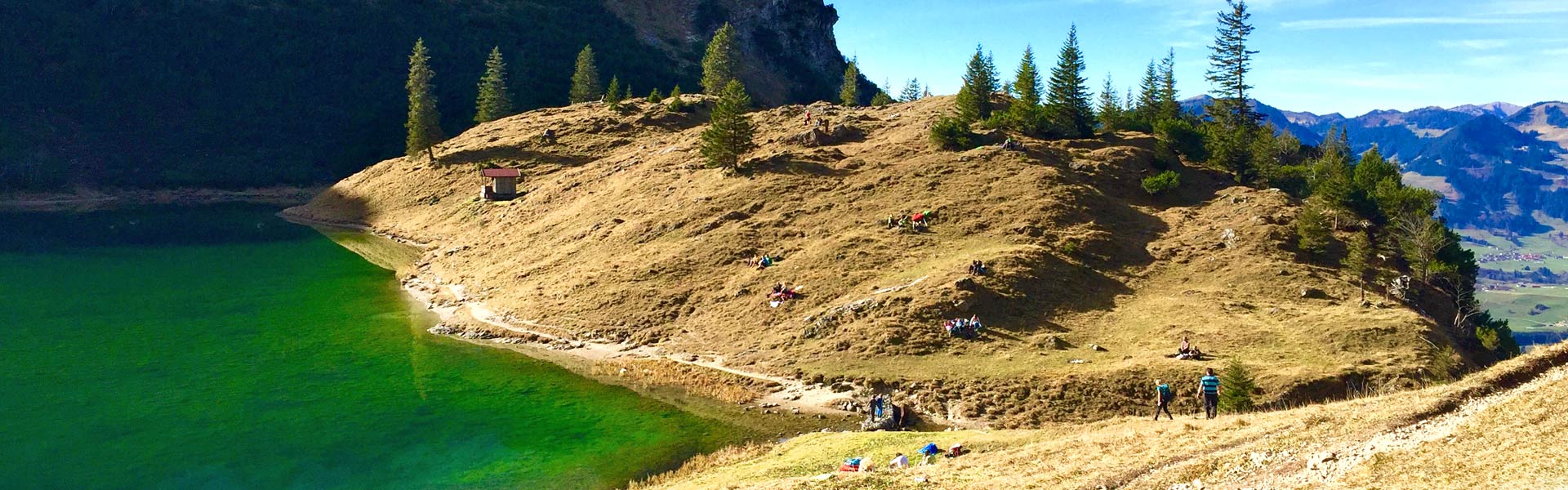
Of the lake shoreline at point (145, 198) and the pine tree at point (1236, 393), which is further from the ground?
the lake shoreline at point (145, 198)

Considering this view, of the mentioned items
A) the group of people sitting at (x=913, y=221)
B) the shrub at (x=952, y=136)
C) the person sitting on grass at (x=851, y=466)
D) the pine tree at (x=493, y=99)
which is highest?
the pine tree at (x=493, y=99)

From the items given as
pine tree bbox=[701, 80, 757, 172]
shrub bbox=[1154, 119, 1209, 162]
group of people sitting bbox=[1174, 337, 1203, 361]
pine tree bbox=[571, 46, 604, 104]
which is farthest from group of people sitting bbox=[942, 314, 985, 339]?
pine tree bbox=[571, 46, 604, 104]

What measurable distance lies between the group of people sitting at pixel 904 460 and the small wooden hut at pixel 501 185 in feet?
220

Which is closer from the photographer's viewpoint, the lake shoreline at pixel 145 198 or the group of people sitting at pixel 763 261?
the group of people sitting at pixel 763 261

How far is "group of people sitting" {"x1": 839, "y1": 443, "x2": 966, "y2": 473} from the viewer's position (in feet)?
83.0

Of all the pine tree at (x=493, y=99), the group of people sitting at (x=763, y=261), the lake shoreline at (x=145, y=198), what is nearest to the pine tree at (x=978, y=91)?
the group of people sitting at (x=763, y=261)

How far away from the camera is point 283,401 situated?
37031 millimetres

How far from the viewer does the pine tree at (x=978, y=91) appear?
76500 millimetres

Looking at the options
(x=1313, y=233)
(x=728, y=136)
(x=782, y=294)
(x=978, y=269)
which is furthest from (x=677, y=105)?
(x=1313, y=233)

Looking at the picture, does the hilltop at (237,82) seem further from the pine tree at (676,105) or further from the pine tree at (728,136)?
the pine tree at (728,136)

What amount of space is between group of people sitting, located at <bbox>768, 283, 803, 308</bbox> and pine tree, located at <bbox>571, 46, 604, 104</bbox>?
84.9 meters

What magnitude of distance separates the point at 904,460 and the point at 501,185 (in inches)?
2759

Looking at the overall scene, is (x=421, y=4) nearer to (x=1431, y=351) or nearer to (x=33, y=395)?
(x=33, y=395)

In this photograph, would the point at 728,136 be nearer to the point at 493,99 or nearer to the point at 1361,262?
the point at 1361,262
